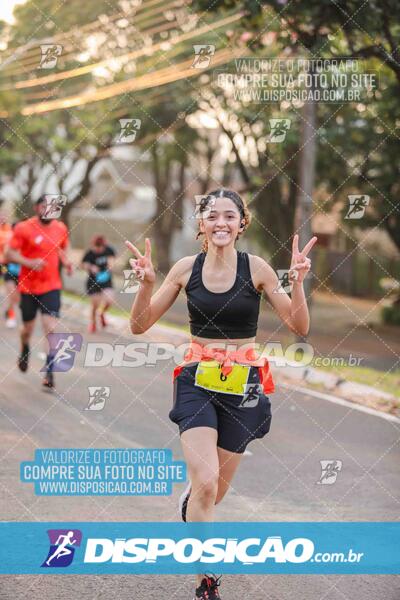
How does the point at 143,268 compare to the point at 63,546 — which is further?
the point at 63,546

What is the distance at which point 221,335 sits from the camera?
475cm

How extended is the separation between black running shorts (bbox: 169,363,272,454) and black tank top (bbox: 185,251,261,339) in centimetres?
19

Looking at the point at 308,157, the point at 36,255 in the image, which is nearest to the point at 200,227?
the point at 36,255

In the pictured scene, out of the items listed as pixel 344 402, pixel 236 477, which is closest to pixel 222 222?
pixel 236 477

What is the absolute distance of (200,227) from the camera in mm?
5016

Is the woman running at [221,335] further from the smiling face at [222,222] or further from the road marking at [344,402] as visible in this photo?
the road marking at [344,402]

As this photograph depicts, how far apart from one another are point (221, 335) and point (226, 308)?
0.43ft

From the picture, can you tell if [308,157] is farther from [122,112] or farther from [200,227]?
[122,112]

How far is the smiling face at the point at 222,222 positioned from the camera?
4.82 meters

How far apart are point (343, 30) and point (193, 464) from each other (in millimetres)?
7862

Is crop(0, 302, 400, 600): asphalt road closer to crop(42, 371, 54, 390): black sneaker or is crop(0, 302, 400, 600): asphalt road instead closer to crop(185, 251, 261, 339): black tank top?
crop(42, 371, 54, 390): black sneaker

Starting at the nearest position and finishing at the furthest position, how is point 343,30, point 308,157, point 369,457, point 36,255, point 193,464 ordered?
point 193,464 → point 369,457 → point 36,255 → point 343,30 → point 308,157

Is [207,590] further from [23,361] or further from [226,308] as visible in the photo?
[23,361]

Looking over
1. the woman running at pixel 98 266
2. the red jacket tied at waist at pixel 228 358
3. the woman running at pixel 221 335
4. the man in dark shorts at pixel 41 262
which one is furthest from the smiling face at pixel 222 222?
the woman running at pixel 98 266
